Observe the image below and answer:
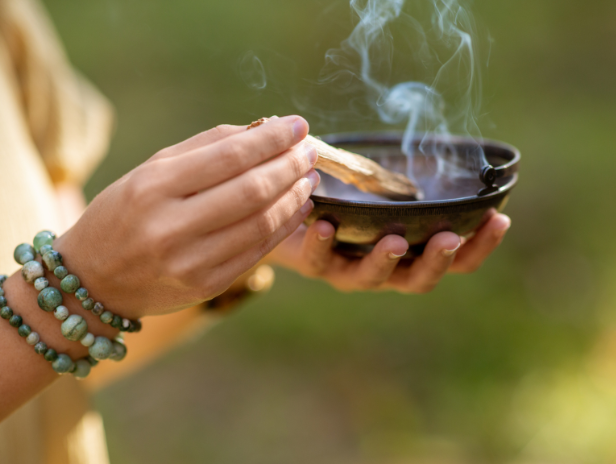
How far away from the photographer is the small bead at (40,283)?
2.66 feet

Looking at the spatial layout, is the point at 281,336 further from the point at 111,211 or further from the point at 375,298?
the point at 111,211

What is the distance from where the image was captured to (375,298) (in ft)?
11.0

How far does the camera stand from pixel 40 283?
81cm

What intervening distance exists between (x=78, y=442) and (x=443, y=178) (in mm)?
1383

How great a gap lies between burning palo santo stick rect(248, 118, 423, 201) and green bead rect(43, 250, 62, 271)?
0.42m

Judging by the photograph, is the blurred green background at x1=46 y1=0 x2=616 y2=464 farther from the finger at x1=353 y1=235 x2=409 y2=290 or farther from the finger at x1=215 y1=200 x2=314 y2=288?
the finger at x1=215 y1=200 x2=314 y2=288

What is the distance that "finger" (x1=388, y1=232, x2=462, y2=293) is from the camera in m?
1.06

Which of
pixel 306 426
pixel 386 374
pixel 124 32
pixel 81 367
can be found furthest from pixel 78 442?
pixel 124 32

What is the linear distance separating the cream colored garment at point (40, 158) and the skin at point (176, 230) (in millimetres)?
432

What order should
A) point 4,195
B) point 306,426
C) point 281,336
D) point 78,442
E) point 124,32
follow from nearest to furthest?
point 4,195, point 78,442, point 306,426, point 281,336, point 124,32

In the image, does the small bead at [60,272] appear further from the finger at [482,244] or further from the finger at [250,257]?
the finger at [482,244]

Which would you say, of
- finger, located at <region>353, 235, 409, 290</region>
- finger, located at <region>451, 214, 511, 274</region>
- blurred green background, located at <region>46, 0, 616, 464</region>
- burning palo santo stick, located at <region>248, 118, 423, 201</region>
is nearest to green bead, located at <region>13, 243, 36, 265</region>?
burning palo santo stick, located at <region>248, 118, 423, 201</region>

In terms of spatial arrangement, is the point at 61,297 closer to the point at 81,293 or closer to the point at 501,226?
the point at 81,293

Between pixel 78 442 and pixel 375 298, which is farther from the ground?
pixel 78 442
